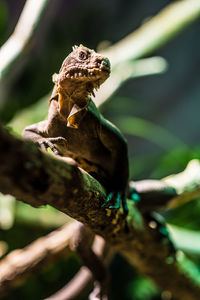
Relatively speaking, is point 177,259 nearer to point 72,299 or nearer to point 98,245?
point 98,245

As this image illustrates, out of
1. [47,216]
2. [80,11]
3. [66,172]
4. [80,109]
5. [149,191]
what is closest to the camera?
[66,172]

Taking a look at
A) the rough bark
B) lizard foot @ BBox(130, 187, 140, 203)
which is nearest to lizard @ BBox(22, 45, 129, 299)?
the rough bark

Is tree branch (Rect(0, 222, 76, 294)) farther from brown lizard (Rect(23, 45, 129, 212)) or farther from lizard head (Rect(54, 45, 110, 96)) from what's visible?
lizard head (Rect(54, 45, 110, 96))

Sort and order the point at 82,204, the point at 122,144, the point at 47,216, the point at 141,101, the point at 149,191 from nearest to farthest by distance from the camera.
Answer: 1. the point at 82,204
2. the point at 122,144
3. the point at 149,191
4. the point at 47,216
5. the point at 141,101

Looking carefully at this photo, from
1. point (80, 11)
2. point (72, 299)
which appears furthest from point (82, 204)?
point (80, 11)

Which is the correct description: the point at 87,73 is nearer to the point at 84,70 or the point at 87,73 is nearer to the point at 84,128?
the point at 84,70

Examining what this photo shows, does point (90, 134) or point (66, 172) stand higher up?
point (90, 134)

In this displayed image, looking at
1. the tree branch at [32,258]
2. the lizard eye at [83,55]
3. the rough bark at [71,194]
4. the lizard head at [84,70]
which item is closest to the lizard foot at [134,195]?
the rough bark at [71,194]
